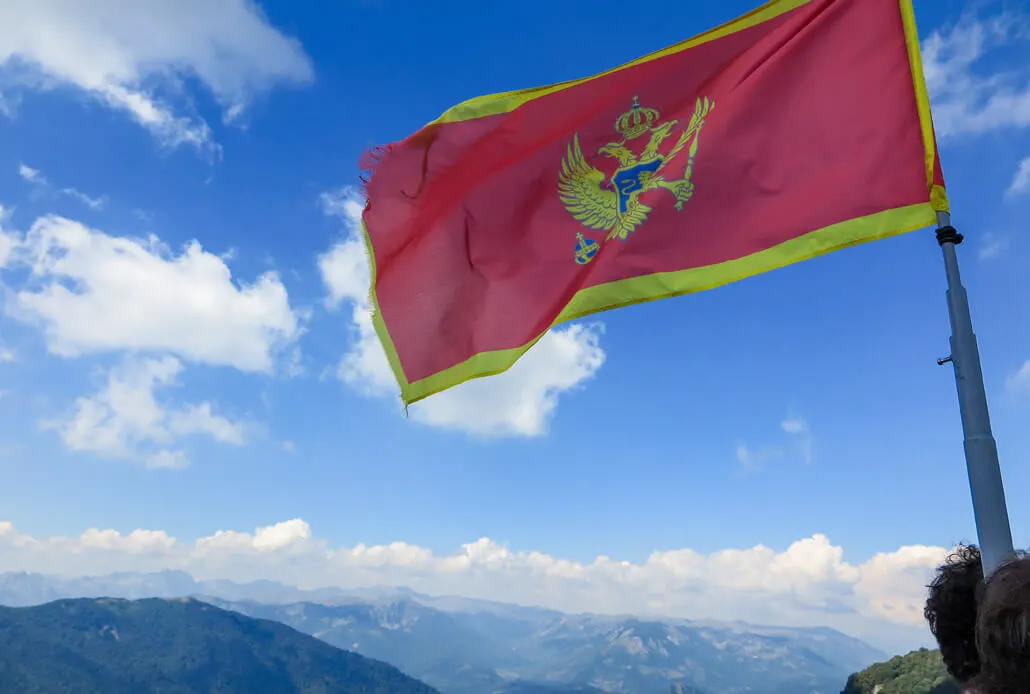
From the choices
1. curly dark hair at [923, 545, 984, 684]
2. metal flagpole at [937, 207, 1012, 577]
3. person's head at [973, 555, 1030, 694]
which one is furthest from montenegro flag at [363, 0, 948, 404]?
person's head at [973, 555, 1030, 694]

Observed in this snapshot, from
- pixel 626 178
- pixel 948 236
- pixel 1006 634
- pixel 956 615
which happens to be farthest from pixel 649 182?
pixel 1006 634

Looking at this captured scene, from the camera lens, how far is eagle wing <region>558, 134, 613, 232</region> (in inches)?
389

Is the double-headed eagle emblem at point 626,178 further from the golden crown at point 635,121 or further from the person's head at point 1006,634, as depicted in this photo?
the person's head at point 1006,634

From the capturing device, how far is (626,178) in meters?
9.95

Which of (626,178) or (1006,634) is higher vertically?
(626,178)

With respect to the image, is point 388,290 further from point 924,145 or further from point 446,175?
point 924,145

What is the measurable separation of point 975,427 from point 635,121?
19.1ft

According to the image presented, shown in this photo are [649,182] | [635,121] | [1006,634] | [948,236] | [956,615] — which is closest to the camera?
[1006,634]

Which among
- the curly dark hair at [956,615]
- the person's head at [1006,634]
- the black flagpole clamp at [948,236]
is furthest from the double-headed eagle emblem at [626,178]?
the person's head at [1006,634]

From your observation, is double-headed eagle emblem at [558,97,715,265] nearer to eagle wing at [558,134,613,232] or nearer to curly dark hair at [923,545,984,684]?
eagle wing at [558,134,613,232]

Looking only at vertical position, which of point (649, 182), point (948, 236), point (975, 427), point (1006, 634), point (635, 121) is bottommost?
point (1006, 634)

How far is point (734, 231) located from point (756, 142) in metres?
1.07

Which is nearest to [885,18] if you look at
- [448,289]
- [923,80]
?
[923,80]

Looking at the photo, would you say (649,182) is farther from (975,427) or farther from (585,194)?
(975,427)
